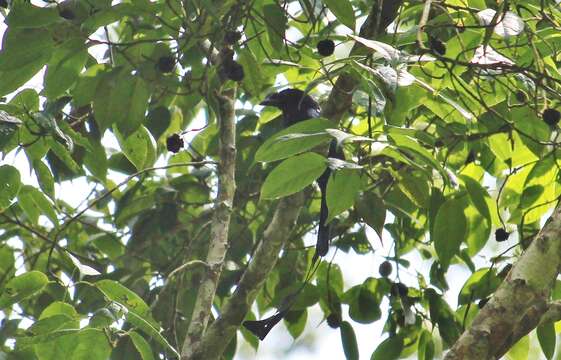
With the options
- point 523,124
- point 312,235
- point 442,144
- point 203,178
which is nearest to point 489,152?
point 442,144

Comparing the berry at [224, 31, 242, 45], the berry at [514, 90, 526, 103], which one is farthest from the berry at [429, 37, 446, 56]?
the berry at [224, 31, 242, 45]

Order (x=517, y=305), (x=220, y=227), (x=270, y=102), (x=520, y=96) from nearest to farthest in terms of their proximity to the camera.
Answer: (x=517, y=305)
(x=520, y=96)
(x=220, y=227)
(x=270, y=102)

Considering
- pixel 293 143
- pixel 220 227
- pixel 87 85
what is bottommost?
pixel 293 143

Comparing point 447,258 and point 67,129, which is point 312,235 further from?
point 67,129

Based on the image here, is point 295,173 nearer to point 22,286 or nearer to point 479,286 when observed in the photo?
point 22,286

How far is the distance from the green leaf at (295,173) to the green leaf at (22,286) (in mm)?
707

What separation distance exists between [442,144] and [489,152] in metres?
0.23

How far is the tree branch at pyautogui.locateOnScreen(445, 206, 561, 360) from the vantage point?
200cm

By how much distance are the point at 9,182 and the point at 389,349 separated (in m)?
1.13

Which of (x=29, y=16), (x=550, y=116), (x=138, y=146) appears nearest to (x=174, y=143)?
(x=138, y=146)

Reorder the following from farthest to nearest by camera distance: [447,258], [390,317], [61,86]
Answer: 1. [390,317]
2. [447,258]
3. [61,86]

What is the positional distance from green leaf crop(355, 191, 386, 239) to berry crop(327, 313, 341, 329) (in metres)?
0.71

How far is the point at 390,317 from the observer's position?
304 cm

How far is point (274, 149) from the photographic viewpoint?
1842mm
